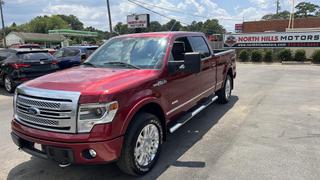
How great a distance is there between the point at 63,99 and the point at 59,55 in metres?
12.4

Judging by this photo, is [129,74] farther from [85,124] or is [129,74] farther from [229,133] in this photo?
[229,133]

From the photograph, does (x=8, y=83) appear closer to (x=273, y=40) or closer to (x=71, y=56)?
(x=71, y=56)

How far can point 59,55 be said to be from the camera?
51.3 ft

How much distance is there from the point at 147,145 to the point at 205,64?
2.88m

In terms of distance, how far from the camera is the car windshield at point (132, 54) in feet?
17.1

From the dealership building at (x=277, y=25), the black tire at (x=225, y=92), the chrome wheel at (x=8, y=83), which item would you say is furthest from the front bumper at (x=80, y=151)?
the dealership building at (x=277, y=25)

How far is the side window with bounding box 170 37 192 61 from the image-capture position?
18.5ft

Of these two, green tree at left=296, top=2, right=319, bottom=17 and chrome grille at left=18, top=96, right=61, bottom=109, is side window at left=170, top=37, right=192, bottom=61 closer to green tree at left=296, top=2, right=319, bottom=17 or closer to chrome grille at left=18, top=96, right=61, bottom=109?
chrome grille at left=18, top=96, right=61, bottom=109

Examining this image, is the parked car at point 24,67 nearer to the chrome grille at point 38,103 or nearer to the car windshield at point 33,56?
the car windshield at point 33,56

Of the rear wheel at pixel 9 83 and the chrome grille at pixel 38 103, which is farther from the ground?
the chrome grille at pixel 38 103

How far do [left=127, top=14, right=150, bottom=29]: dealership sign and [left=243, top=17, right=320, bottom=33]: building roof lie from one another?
68.7ft

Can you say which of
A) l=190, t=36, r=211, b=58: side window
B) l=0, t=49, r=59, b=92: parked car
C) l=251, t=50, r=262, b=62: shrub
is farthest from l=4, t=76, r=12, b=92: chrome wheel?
l=251, t=50, r=262, b=62: shrub

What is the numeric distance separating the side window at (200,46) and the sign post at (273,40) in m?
21.5

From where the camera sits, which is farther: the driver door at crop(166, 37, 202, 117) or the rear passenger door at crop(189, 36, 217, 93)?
the rear passenger door at crop(189, 36, 217, 93)
